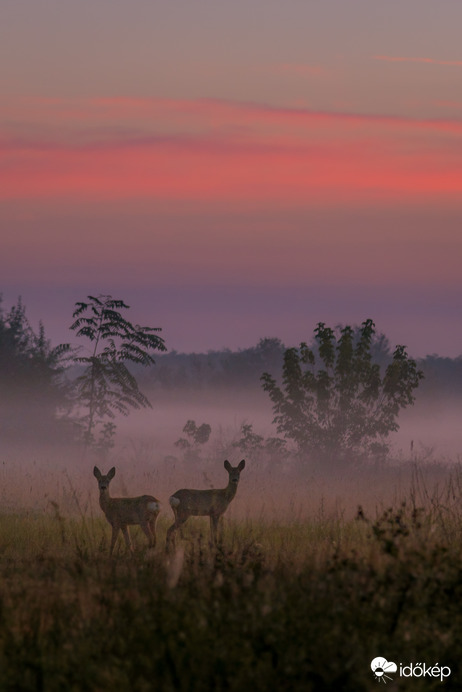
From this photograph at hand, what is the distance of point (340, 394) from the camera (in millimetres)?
28188

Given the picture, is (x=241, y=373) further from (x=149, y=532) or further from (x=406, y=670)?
(x=406, y=670)

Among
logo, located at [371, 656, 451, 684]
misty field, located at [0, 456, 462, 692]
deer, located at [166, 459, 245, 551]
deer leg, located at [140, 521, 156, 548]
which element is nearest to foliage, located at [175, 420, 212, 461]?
deer, located at [166, 459, 245, 551]

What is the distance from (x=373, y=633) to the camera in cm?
749

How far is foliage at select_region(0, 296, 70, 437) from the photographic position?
127 ft

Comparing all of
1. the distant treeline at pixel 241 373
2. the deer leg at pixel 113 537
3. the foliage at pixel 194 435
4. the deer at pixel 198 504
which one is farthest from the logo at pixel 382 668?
the distant treeline at pixel 241 373

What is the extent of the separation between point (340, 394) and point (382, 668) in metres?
21.4

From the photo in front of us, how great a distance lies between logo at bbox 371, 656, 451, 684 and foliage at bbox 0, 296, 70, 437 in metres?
32.0

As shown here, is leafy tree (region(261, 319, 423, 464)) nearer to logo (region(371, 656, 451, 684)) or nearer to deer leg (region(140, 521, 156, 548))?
deer leg (region(140, 521, 156, 548))

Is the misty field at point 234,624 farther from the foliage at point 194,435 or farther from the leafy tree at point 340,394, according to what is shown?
the foliage at point 194,435

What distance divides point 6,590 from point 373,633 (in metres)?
3.82

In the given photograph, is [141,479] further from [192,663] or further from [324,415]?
[192,663]

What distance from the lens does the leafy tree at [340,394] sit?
27.2 metres

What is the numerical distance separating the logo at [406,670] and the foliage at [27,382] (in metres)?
32.0

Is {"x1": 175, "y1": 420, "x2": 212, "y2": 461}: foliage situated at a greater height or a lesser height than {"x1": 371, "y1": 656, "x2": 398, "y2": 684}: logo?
greater
